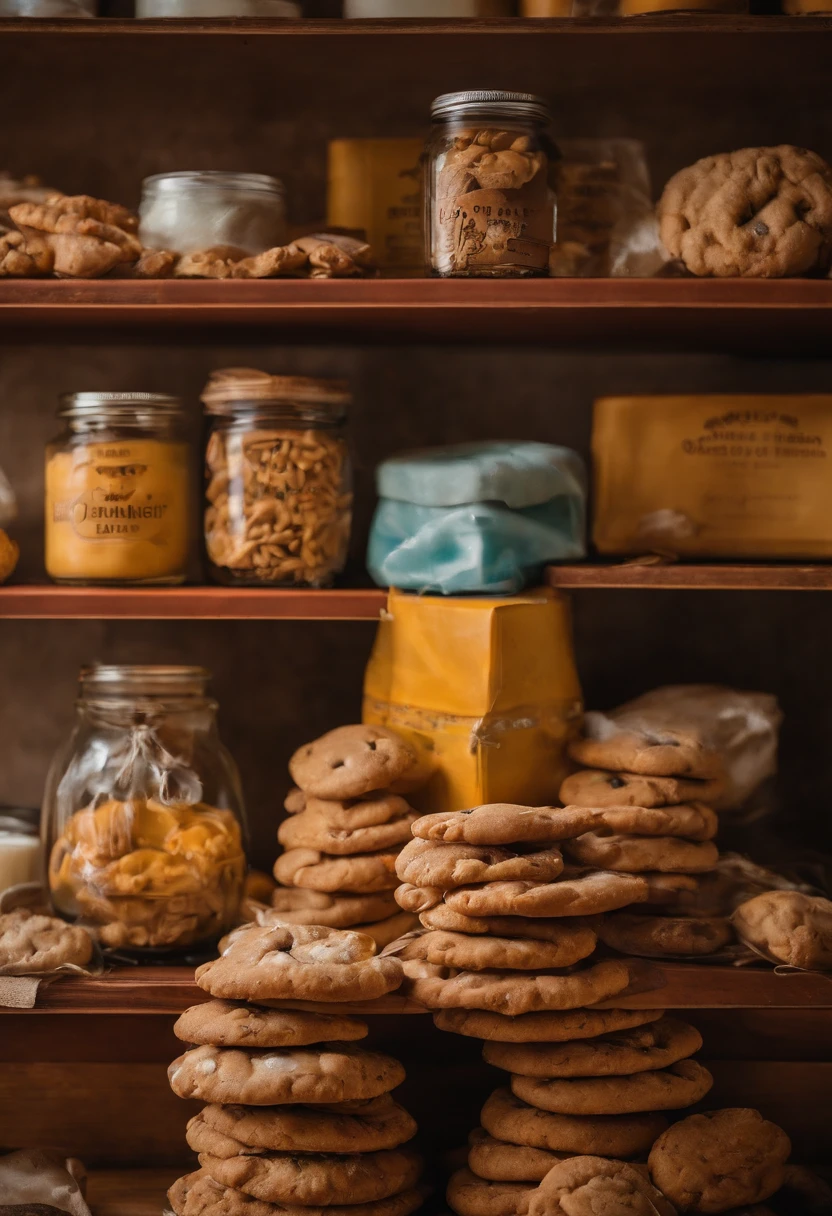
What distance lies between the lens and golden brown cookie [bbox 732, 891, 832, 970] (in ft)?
4.20

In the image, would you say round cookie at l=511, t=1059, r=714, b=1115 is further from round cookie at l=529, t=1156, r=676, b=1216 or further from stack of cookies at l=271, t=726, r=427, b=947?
stack of cookies at l=271, t=726, r=427, b=947

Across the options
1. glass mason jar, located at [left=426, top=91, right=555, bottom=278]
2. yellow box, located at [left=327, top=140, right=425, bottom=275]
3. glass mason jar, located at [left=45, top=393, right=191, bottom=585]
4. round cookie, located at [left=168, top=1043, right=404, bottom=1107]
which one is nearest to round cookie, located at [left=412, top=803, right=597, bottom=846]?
round cookie, located at [left=168, top=1043, right=404, bottom=1107]

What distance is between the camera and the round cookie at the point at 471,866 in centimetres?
116

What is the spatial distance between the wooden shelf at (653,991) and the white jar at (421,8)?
1.08 meters

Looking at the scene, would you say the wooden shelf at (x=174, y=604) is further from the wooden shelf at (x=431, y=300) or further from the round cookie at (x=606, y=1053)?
the round cookie at (x=606, y=1053)

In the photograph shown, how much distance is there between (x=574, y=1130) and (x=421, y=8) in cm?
122

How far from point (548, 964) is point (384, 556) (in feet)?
1.71

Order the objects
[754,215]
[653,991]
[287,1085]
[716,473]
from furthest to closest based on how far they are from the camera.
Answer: [716,473] < [754,215] < [653,991] < [287,1085]

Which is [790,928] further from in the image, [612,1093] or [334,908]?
[334,908]

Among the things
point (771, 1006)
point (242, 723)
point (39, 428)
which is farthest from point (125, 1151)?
point (39, 428)

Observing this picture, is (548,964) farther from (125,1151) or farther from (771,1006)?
(125,1151)

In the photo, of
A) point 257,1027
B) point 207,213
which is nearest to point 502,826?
point 257,1027

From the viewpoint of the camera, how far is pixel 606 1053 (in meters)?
1.18

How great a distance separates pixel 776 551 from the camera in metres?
1.45
